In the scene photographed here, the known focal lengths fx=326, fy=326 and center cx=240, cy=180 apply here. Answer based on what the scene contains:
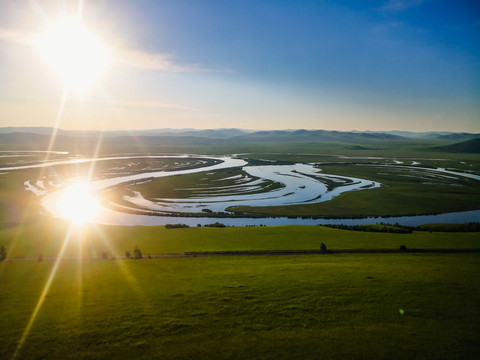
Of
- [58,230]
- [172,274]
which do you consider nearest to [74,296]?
[172,274]

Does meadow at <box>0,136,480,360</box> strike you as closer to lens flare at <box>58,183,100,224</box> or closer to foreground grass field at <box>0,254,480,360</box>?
foreground grass field at <box>0,254,480,360</box>

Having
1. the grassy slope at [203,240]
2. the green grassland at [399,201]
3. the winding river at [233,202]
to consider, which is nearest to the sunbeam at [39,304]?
the grassy slope at [203,240]

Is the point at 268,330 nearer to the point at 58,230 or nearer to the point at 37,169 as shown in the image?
the point at 58,230

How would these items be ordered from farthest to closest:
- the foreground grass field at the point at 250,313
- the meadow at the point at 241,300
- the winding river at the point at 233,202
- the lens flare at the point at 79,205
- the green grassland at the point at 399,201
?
1. the green grassland at the point at 399,201
2. the lens flare at the point at 79,205
3. the winding river at the point at 233,202
4. the meadow at the point at 241,300
5. the foreground grass field at the point at 250,313

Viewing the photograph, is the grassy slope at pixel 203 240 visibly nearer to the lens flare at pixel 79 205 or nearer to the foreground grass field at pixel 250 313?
the foreground grass field at pixel 250 313

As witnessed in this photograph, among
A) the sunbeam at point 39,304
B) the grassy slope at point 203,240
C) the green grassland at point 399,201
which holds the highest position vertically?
the sunbeam at point 39,304

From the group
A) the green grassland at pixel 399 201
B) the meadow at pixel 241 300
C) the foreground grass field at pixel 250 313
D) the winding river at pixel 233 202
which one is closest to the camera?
the foreground grass field at pixel 250 313

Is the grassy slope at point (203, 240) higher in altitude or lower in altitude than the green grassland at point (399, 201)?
higher

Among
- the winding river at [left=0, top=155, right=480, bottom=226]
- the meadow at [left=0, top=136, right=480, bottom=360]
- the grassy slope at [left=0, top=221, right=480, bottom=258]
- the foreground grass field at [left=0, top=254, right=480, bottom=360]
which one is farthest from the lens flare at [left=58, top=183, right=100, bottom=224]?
the foreground grass field at [left=0, top=254, right=480, bottom=360]

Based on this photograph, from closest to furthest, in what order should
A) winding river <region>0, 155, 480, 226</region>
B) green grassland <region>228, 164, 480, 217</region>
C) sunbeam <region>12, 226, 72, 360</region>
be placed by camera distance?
sunbeam <region>12, 226, 72, 360</region> → winding river <region>0, 155, 480, 226</region> → green grassland <region>228, 164, 480, 217</region>

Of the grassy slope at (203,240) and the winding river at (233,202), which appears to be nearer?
the grassy slope at (203,240)
